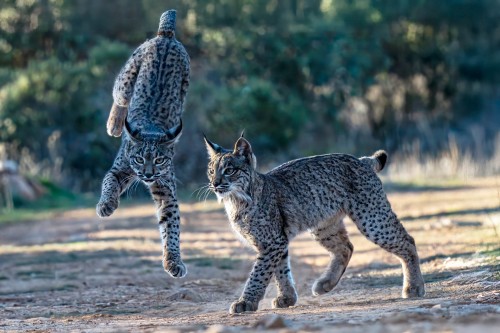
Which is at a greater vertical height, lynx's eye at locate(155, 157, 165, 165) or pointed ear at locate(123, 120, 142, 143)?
pointed ear at locate(123, 120, 142, 143)

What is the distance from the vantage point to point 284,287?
9.65 meters

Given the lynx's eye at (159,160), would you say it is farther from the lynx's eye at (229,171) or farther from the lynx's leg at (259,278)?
the lynx's leg at (259,278)

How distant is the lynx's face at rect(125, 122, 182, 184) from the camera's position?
34.6ft

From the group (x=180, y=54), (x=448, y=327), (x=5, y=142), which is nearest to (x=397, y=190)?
(x=5, y=142)

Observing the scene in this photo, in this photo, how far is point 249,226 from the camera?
9.45 meters

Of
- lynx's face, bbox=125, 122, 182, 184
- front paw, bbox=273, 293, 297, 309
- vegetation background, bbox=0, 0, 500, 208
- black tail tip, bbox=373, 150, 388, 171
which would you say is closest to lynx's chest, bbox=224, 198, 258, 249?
front paw, bbox=273, 293, 297, 309

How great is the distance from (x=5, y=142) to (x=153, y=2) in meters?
6.65

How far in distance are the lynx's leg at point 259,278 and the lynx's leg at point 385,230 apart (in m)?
0.79

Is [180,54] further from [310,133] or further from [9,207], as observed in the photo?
[310,133]

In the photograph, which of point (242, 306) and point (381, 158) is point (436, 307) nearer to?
point (242, 306)

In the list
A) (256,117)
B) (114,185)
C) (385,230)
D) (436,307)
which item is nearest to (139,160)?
(114,185)

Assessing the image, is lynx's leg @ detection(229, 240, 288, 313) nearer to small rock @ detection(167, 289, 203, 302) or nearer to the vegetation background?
small rock @ detection(167, 289, 203, 302)

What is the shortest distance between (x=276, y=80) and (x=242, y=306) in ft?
72.8

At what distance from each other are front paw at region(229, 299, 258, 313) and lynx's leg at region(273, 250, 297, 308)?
18.6 inches
